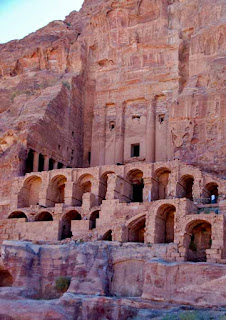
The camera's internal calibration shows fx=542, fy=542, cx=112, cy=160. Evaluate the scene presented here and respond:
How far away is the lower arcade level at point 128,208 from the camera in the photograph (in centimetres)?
3350

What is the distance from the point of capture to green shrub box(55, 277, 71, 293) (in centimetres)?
3158

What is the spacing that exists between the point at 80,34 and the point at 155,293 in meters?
36.2

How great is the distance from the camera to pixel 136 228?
124ft

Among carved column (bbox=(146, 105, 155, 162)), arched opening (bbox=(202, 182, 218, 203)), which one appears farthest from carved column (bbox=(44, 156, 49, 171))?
arched opening (bbox=(202, 182, 218, 203))

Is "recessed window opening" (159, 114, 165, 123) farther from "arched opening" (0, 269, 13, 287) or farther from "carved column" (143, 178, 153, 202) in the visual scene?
"arched opening" (0, 269, 13, 287)

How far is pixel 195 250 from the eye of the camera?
34344 millimetres

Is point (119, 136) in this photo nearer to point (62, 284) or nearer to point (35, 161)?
point (35, 161)

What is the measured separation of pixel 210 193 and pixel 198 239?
20.5 ft

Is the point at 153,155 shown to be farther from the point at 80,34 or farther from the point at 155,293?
the point at 155,293

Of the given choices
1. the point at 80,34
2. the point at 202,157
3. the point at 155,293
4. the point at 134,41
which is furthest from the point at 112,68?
the point at 155,293

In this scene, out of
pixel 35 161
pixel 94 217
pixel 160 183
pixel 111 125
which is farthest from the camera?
pixel 111 125

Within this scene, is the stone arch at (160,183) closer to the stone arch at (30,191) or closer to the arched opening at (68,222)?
the arched opening at (68,222)

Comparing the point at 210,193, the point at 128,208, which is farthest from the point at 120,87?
the point at 128,208

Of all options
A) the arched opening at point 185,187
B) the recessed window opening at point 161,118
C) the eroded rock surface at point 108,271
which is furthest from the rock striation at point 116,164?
the recessed window opening at point 161,118
